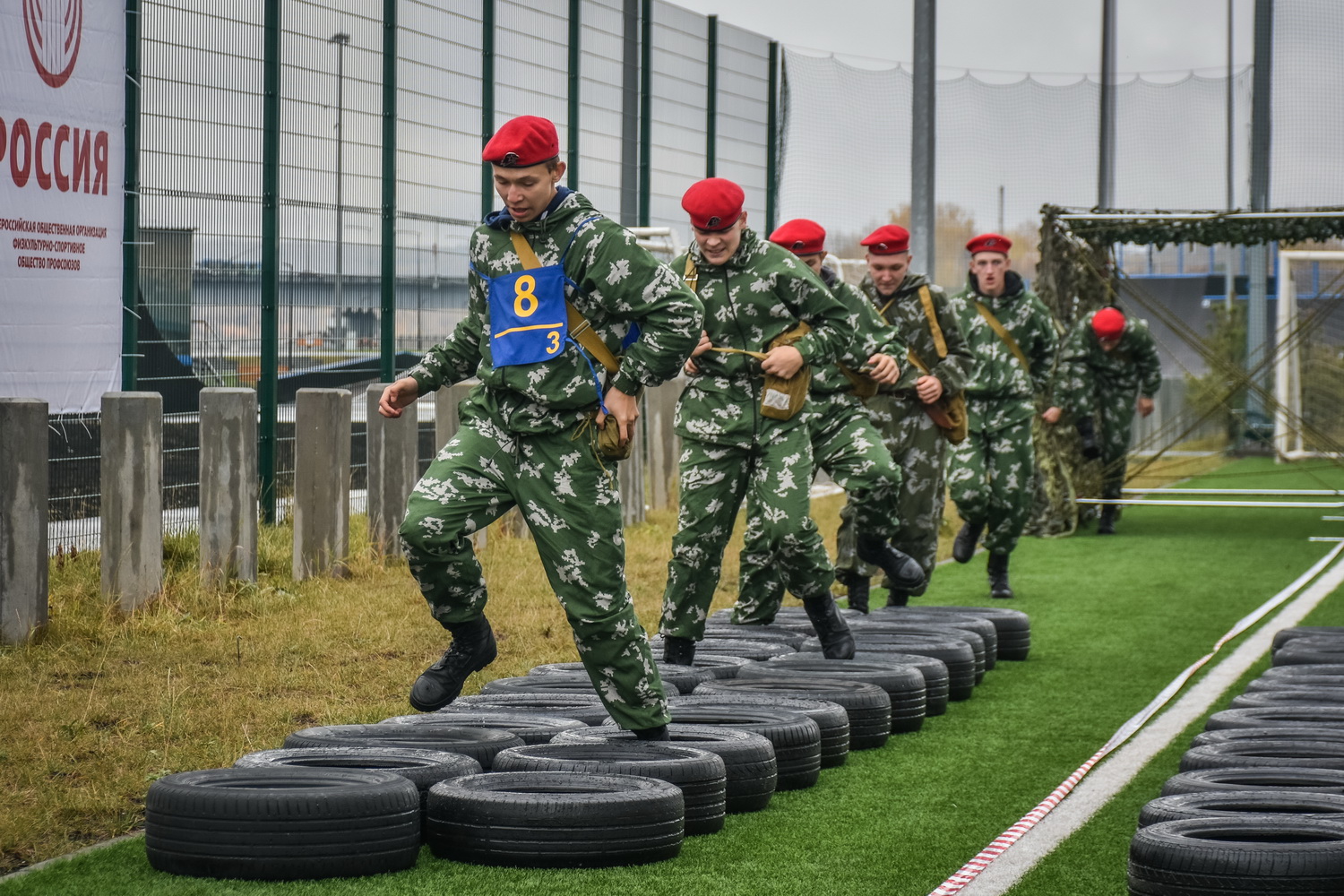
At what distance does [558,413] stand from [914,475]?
4956mm

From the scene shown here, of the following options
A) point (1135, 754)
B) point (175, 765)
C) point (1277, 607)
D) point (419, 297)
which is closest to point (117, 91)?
point (419, 297)

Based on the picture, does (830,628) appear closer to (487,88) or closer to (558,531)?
(558,531)

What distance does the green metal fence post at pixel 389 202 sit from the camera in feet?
41.1

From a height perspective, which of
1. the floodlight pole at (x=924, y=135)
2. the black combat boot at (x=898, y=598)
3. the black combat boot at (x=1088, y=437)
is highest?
the floodlight pole at (x=924, y=135)

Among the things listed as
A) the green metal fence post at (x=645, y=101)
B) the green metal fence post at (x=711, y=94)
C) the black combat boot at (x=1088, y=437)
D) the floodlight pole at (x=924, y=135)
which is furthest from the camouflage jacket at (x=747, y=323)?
the green metal fence post at (x=711, y=94)

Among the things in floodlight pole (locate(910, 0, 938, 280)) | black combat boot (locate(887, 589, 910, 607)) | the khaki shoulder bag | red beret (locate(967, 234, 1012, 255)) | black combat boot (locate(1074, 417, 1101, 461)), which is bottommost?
black combat boot (locate(887, 589, 910, 607))

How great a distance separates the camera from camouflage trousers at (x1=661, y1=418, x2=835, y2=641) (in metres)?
7.82

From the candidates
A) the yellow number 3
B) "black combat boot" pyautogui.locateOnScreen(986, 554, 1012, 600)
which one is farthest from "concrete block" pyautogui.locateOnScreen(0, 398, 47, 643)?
"black combat boot" pyautogui.locateOnScreen(986, 554, 1012, 600)

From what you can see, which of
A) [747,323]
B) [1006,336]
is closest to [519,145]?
[747,323]

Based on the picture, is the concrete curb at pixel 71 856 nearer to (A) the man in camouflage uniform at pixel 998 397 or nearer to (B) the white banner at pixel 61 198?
(B) the white banner at pixel 61 198

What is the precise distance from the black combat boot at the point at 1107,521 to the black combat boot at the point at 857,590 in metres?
8.30

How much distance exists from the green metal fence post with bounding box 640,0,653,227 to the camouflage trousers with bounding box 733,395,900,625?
7407mm

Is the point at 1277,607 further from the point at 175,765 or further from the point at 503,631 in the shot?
the point at 175,765

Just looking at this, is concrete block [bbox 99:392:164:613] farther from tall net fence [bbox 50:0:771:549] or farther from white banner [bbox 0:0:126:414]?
tall net fence [bbox 50:0:771:549]
